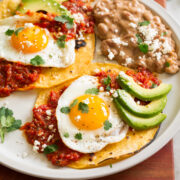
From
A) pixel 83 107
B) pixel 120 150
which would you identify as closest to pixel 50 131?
pixel 83 107

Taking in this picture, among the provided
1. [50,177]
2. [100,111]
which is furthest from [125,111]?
[50,177]

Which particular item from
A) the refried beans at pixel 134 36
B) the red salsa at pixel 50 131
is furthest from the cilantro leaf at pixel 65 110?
the refried beans at pixel 134 36

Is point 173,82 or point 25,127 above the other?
point 173,82

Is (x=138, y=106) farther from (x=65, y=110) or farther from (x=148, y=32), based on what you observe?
(x=148, y=32)

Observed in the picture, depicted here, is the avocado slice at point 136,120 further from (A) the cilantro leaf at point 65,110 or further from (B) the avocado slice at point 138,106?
(A) the cilantro leaf at point 65,110

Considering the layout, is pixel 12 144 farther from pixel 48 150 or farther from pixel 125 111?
pixel 125 111
